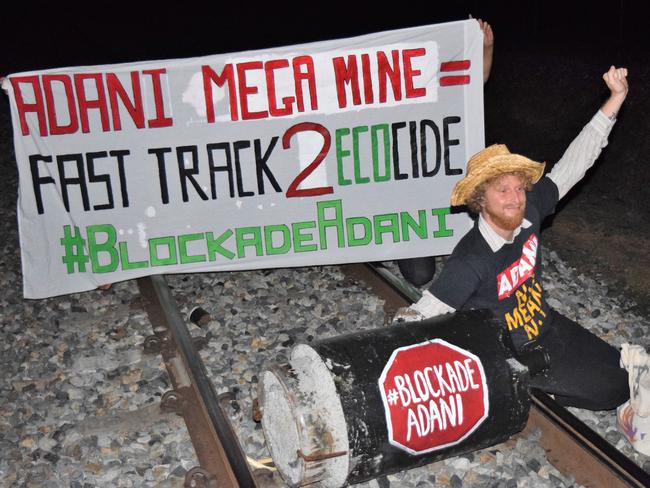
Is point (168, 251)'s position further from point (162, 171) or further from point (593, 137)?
point (593, 137)

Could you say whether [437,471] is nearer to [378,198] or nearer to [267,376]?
[267,376]

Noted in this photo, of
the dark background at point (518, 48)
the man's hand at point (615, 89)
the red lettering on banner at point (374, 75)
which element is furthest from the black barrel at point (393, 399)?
the dark background at point (518, 48)

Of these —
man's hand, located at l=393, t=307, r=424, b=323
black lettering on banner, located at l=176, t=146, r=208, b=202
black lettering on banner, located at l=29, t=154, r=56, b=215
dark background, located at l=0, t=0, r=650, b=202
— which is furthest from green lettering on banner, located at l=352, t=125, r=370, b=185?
dark background, located at l=0, t=0, r=650, b=202

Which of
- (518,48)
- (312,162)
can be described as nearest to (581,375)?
(312,162)

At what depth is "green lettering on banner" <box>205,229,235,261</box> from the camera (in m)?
5.69

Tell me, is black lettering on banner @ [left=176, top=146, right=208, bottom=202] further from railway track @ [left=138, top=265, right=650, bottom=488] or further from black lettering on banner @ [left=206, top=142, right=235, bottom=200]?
railway track @ [left=138, top=265, right=650, bottom=488]

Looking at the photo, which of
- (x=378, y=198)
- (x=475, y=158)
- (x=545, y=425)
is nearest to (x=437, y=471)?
(x=545, y=425)

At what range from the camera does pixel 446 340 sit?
3.23 metres

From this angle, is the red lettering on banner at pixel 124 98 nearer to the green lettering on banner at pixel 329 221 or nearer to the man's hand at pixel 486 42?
Result: the green lettering on banner at pixel 329 221

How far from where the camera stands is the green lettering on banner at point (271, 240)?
226 inches

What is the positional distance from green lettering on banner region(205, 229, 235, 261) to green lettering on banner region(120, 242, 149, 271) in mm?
473

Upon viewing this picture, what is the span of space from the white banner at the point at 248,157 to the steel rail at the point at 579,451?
217 centimetres

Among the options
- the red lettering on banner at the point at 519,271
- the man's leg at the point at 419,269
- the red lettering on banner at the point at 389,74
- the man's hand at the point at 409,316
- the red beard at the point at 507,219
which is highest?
the red lettering on banner at the point at 389,74

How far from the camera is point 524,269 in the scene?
3.79 metres
